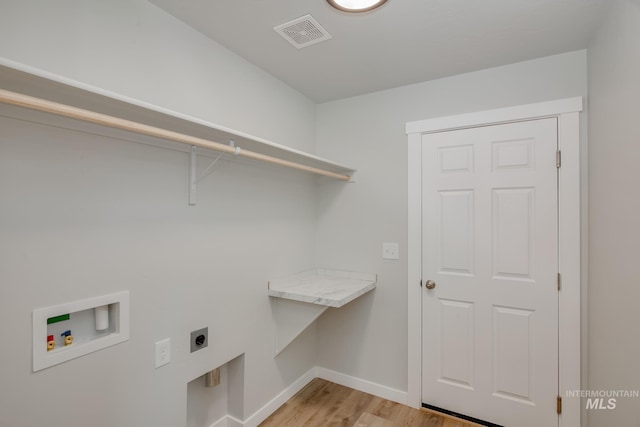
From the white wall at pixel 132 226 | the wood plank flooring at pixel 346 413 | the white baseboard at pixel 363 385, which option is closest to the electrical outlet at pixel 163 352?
the white wall at pixel 132 226

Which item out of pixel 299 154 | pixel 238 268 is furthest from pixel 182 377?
pixel 299 154

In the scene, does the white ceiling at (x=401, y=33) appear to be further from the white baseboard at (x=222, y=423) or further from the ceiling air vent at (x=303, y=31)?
the white baseboard at (x=222, y=423)

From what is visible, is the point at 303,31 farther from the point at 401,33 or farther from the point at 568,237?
the point at 568,237

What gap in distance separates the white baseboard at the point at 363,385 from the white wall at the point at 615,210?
1.10 meters

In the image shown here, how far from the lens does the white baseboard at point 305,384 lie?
77.0 inches

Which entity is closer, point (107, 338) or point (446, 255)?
point (107, 338)

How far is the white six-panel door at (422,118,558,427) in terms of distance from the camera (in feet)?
6.12

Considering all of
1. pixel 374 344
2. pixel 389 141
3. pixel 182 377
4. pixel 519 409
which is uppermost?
pixel 389 141

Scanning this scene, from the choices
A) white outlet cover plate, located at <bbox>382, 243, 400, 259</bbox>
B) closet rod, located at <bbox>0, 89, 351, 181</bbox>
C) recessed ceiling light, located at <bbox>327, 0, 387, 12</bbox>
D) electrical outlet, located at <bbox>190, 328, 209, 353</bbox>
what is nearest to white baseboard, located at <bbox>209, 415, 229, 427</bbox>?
electrical outlet, located at <bbox>190, 328, 209, 353</bbox>

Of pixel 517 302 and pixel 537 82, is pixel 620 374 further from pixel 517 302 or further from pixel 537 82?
pixel 537 82

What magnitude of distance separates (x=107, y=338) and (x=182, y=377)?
1.55 feet

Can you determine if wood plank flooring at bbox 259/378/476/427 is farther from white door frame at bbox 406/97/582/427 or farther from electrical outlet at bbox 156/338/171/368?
electrical outlet at bbox 156/338/171/368

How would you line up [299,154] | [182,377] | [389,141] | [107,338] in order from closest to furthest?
[107,338]
[182,377]
[299,154]
[389,141]

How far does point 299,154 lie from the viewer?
184 cm
